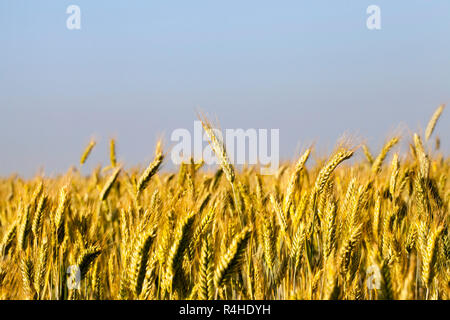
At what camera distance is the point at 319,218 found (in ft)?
7.99

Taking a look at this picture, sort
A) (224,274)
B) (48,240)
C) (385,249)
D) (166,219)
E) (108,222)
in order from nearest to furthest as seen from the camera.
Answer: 1. (224,274)
2. (166,219)
3. (385,249)
4. (48,240)
5. (108,222)

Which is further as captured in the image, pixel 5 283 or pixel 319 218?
pixel 319 218
